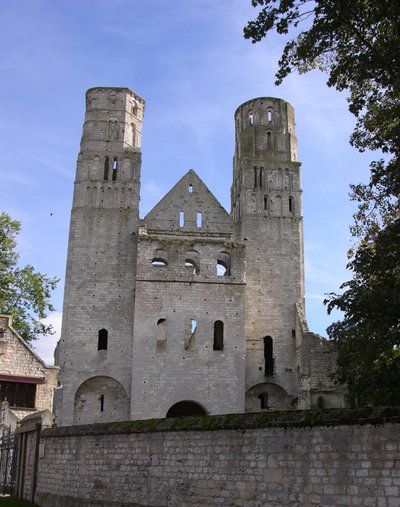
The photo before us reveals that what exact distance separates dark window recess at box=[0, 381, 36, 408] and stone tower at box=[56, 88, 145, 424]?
15.6 feet

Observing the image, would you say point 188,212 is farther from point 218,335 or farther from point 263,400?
point 263,400

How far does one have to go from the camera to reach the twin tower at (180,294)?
32250 millimetres

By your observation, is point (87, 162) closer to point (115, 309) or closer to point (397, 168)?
point (115, 309)

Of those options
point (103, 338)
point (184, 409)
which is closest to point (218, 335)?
point (184, 409)

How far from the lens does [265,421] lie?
11336 millimetres

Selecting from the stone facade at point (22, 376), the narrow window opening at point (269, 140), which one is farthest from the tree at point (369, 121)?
the narrow window opening at point (269, 140)

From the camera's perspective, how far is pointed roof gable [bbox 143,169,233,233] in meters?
36.2

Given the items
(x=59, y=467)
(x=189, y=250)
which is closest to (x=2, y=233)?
(x=189, y=250)

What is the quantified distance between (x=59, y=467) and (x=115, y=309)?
1736 centimetres

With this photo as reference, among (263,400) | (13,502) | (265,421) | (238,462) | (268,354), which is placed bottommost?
(13,502)

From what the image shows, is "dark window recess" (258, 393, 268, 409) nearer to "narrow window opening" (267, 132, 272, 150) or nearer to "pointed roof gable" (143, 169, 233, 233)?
"pointed roof gable" (143, 169, 233, 233)

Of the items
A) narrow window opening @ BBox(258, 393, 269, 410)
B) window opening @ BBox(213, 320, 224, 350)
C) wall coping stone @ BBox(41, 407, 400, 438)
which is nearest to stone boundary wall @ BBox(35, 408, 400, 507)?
wall coping stone @ BBox(41, 407, 400, 438)

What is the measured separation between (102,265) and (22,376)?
28.7ft

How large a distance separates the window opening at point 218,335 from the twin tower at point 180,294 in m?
0.10
